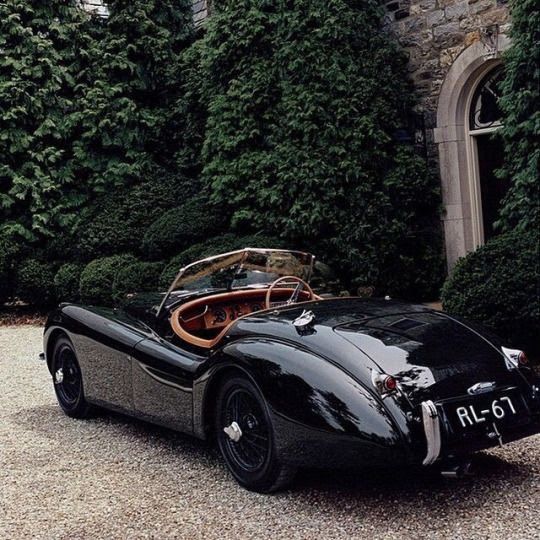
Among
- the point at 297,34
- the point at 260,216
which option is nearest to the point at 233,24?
the point at 297,34

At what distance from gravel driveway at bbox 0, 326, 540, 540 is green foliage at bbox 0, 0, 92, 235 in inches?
331

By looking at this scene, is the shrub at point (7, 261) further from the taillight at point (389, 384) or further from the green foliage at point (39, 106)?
the taillight at point (389, 384)

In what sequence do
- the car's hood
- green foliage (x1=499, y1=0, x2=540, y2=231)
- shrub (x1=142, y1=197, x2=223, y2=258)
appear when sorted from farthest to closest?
shrub (x1=142, y1=197, x2=223, y2=258) < green foliage (x1=499, y1=0, x2=540, y2=231) < the car's hood

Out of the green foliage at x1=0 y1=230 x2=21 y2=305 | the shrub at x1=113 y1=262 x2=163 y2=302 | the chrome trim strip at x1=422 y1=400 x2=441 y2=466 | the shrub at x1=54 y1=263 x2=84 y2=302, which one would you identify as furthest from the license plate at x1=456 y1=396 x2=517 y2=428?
the green foliage at x1=0 y1=230 x2=21 y2=305

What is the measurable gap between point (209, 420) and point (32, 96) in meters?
9.94

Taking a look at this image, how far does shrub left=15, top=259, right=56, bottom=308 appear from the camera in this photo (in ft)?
42.5

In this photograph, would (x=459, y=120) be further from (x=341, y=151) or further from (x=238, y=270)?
(x=238, y=270)

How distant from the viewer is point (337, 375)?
13.2 feet

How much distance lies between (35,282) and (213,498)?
9.20 m

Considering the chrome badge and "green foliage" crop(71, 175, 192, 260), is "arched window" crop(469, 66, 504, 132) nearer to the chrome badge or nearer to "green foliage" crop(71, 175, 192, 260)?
"green foliage" crop(71, 175, 192, 260)

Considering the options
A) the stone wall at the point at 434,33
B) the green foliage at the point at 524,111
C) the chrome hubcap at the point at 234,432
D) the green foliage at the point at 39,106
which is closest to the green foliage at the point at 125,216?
the green foliage at the point at 39,106

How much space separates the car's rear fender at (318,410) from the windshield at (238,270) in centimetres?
115

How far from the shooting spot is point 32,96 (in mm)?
13398

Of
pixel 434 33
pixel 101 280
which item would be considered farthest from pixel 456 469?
pixel 101 280
